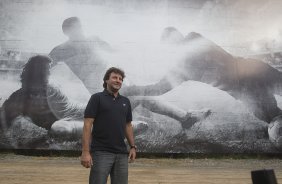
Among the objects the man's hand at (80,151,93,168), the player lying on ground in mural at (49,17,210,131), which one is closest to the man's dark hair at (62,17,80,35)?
the player lying on ground in mural at (49,17,210,131)

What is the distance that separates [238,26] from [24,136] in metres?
8.04

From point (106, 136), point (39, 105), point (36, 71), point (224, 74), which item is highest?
point (224, 74)

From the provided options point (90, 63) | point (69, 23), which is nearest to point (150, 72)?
point (90, 63)

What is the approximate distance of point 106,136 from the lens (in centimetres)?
294

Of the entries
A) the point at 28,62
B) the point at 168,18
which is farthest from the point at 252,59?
the point at 28,62

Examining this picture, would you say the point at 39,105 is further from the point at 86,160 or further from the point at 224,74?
the point at 86,160

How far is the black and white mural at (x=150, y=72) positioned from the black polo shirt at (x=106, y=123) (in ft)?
26.3

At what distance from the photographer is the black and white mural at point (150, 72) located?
1094cm

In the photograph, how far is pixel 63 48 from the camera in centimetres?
1123

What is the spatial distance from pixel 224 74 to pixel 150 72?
2.49 meters

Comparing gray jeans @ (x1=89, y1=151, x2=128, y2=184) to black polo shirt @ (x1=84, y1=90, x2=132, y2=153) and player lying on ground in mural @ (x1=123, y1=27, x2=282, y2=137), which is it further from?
player lying on ground in mural @ (x1=123, y1=27, x2=282, y2=137)

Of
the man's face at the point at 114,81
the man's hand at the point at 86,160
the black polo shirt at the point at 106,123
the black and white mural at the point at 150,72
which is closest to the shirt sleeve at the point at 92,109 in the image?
the black polo shirt at the point at 106,123

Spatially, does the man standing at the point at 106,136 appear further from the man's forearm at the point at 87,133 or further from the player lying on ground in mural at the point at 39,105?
the player lying on ground in mural at the point at 39,105

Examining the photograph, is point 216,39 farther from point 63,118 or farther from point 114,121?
point 114,121
